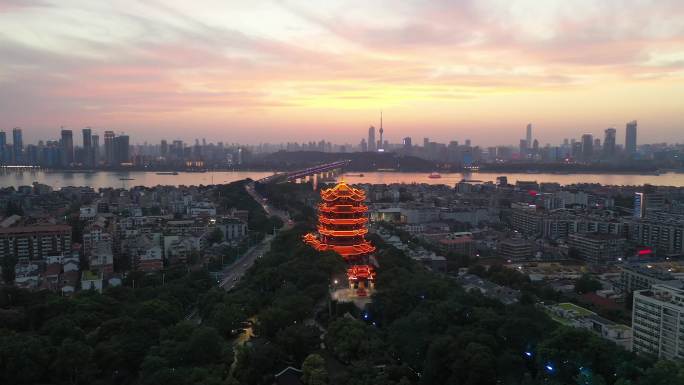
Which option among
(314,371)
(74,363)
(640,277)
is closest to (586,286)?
(640,277)

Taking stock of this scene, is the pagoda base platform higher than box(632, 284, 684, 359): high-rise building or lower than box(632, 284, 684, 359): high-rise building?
lower

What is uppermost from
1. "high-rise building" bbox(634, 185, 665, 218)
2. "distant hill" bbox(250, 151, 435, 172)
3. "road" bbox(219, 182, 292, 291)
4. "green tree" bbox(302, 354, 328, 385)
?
"distant hill" bbox(250, 151, 435, 172)

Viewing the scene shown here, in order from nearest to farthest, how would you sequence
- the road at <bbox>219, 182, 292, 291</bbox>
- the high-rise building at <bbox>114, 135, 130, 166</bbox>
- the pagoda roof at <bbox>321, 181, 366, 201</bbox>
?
the road at <bbox>219, 182, 292, 291</bbox> → the pagoda roof at <bbox>321, 181, 366, 201</bbox> → the high-rise building at <bbox>114, 135, 130, 166</bbox>

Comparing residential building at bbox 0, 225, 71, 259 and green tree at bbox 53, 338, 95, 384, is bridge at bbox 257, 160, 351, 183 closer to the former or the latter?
residential building at bbox 0, 225, 71, 259

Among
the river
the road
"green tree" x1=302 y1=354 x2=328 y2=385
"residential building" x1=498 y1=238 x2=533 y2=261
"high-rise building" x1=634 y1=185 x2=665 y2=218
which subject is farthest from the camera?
the river

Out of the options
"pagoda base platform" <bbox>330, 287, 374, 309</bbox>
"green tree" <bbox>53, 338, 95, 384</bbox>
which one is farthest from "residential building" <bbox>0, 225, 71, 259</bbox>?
"green tree" <bbox>53, 338, 95, 384</bbox>

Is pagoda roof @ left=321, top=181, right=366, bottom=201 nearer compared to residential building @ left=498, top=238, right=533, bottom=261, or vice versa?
pagoda roof @ left=321, top=181, right=366, bottom=201
